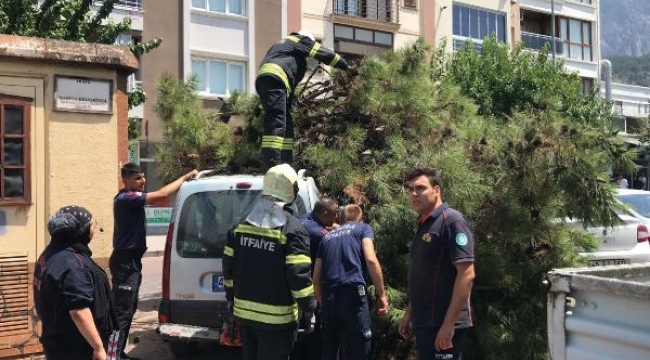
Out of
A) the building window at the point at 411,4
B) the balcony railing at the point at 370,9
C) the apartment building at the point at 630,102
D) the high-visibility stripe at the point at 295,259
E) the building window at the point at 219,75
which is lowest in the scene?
the high-visibility stripe at the point at 295,259

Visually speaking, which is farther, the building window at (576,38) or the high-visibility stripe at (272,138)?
the building window at (576,38)

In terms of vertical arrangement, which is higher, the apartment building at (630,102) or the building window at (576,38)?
the building window at (576,38)

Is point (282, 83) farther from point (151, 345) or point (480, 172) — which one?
point (151, 345)

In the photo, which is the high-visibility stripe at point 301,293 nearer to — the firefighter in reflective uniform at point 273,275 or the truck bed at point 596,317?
the firefighter in reflective uniform at point 273,275

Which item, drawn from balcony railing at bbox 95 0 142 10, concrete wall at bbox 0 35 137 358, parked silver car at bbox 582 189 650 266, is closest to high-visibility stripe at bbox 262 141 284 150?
concrete wall at bbox 0 35 137 358

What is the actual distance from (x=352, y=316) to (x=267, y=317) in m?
1.12

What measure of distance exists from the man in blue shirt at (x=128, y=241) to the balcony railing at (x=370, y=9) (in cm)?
2332

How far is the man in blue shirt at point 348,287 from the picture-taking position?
5.32 metres

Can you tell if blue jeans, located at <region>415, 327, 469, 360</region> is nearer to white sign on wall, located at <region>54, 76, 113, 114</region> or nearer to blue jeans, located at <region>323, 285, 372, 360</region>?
blue jeans, located at <region>323, 285, 372, 360</region>

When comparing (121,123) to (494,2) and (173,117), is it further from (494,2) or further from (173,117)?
(494,2)

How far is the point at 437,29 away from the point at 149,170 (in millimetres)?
16027

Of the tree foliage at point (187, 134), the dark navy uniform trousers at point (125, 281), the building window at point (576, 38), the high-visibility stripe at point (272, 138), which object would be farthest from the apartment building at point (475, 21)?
the dark navy uniform trousers at point (125, 281)

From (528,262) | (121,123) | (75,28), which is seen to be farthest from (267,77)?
(75,28)

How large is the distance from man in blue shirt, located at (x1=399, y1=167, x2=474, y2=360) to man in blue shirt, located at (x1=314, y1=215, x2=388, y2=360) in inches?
41.7
